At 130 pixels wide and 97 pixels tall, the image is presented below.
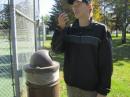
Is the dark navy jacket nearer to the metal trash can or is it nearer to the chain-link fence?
the metal trash can

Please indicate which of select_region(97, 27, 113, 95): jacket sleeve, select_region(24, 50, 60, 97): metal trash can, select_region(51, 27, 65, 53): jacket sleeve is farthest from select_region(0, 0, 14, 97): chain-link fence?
select_region(97, 27, 113, 95): jacket sleeve

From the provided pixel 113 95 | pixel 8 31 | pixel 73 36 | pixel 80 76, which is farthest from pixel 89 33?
pixel 113 95

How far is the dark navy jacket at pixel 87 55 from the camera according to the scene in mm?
4023

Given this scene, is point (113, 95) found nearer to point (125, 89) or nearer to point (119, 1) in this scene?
point (125, 89)

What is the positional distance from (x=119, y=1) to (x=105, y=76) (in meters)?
37.2

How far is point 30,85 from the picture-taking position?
516cm

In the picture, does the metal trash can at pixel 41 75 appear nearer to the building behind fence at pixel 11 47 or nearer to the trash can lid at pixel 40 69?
the trash can lid at pixel 40 69

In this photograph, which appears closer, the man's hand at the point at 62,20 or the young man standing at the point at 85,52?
the young man standing at the point at 85,52

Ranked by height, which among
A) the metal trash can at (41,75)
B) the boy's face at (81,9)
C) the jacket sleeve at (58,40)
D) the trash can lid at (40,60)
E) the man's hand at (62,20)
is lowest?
the metal trash can at (41,75)

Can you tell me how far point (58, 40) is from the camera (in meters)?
4.23

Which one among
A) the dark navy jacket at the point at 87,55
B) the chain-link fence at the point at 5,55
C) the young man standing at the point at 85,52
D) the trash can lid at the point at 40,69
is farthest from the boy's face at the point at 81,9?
the chain-link fence at the point at 5,55

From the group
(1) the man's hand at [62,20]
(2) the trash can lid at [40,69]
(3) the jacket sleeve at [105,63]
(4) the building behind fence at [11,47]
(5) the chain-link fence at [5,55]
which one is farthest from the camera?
(5) the chain-link fence at [5,55]

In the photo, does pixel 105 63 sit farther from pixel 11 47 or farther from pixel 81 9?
pixel 11 47

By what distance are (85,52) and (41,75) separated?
115cm
